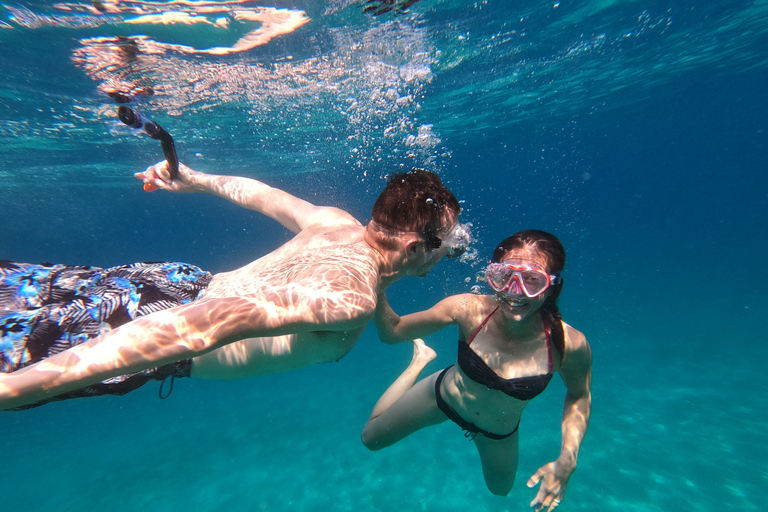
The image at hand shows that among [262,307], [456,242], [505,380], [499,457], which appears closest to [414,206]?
[456,242]

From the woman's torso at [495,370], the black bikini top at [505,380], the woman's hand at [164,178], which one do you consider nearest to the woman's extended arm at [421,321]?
the woman's torso at [495,370]

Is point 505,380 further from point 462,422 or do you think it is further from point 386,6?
point 386,6

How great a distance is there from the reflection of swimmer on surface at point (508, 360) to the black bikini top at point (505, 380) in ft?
0.03

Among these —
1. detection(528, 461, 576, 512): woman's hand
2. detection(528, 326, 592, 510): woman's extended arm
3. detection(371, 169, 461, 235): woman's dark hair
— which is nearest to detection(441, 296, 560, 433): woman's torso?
detection(528, 326, 592, 510): woman's extended arm

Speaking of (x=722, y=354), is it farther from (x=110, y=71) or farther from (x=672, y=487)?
(x=110, y=71)

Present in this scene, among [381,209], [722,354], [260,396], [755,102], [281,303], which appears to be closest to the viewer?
[281,303]

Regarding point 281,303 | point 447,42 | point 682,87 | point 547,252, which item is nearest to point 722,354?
point 682,87

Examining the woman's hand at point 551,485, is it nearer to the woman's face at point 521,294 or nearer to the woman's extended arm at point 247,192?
the woman's face at point 521,294

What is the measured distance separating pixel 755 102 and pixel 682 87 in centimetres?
1609

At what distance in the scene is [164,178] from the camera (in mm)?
4426

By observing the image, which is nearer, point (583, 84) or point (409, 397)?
point (409, 397)

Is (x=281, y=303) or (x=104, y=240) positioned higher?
(x=281, y=303)

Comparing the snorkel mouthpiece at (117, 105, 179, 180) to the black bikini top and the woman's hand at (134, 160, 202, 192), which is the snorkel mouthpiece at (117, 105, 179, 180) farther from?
the black bikini top

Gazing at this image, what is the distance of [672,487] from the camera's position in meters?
7.82
